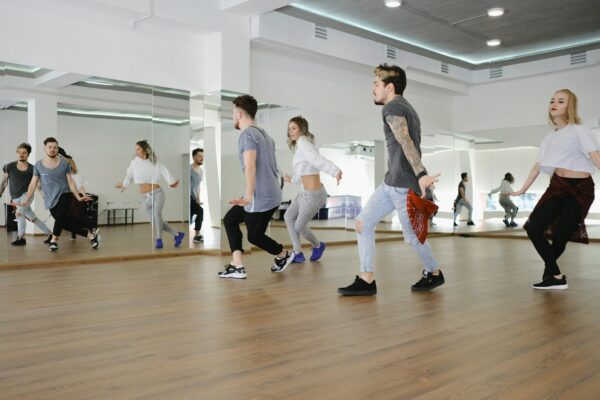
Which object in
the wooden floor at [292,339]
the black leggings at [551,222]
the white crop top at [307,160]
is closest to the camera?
the wooden floor at [292,339]

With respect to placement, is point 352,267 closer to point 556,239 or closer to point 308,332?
point 556,239

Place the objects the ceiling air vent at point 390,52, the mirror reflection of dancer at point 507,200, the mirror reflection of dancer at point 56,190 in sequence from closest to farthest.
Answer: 1. the mirror reflection of dancer at point 56,190
2. the ceiling air vent at point 390,52
3. the mirror reflection of dancer at point 507,200

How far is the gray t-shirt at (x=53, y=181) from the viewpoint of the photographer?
6141 mm

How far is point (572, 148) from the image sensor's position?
4266mm

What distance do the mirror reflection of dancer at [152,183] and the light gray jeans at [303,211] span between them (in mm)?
1650

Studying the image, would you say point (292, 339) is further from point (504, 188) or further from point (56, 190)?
point (504, 188)

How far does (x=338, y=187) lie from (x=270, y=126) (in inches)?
70.8

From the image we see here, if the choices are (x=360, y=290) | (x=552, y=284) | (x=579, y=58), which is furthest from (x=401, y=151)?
(x=579, y=58)

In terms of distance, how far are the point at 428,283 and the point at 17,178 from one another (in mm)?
4089

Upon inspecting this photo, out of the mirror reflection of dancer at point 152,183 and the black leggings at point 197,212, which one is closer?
the mirror reflection of dancer at point 152,183

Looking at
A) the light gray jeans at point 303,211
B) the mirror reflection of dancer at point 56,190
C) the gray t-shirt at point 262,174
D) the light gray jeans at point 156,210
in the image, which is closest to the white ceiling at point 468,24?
the light gray jeans at point 156,210

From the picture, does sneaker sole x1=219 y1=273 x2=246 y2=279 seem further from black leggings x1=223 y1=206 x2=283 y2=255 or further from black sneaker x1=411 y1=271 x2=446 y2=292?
black sneaker x1=411 y1=271 x2=446 y2=292

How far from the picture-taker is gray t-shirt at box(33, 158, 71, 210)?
20.1 feet

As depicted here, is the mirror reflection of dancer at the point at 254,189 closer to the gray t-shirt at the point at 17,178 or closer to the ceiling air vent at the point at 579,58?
the gray t-shirt at the point at 17,178
